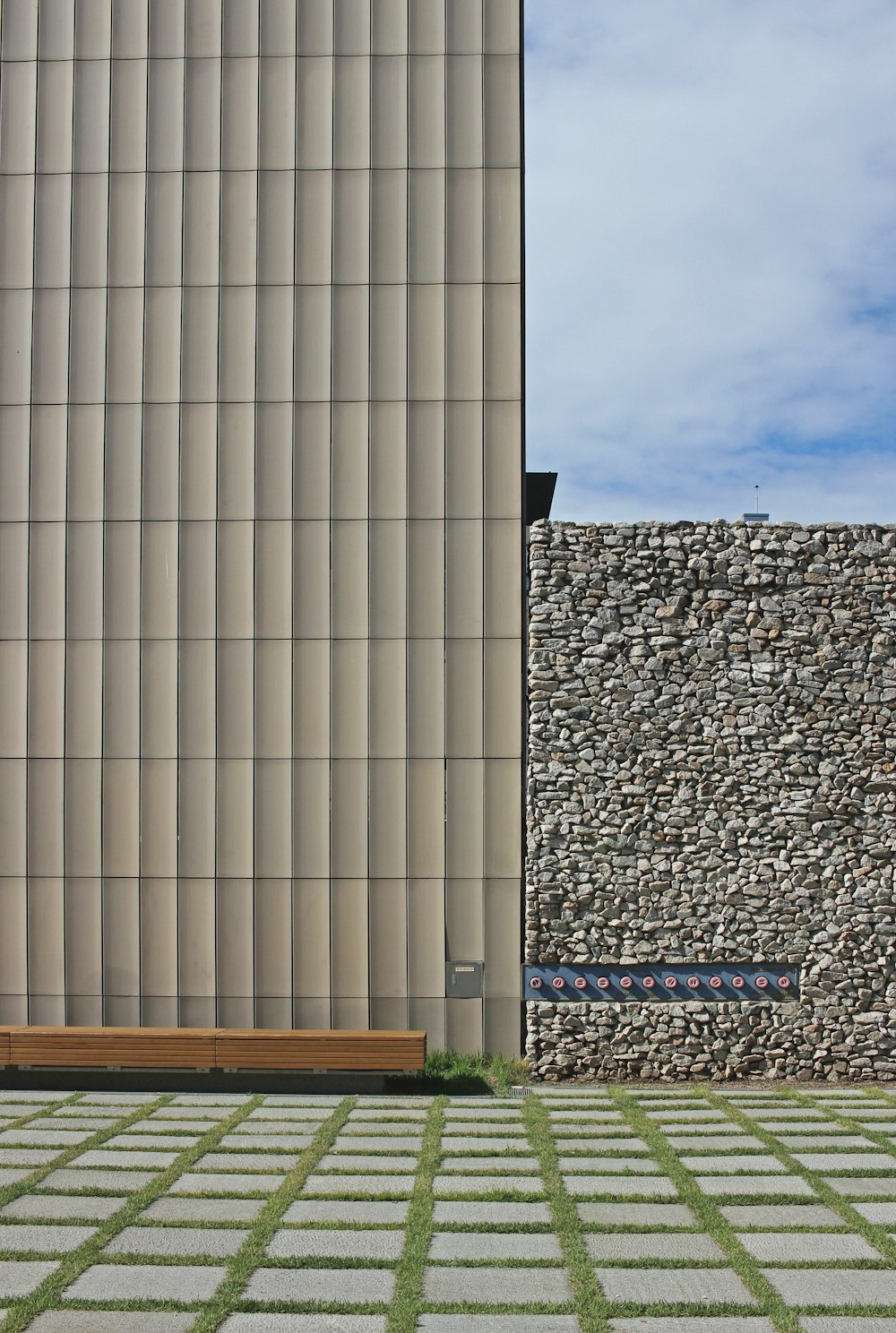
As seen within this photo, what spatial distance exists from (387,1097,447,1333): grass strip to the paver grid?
17 millimetres

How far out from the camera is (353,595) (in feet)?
38.1

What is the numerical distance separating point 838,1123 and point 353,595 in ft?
22.5

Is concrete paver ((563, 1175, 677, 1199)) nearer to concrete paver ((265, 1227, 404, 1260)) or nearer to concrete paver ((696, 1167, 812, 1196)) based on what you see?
concrete paver ((696, 1167, 812, 1196))

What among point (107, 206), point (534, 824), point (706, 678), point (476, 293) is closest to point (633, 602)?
point (706, 678)

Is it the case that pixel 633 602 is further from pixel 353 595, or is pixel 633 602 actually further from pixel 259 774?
pixel 259 774

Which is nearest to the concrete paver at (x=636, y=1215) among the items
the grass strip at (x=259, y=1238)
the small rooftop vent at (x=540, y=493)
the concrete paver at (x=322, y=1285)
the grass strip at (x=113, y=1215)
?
the concrete paver at (x=322, y=1285)

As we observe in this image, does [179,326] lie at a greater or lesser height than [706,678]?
greater

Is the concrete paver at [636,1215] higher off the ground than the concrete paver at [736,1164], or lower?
higher

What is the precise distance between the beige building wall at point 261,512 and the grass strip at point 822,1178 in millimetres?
2746

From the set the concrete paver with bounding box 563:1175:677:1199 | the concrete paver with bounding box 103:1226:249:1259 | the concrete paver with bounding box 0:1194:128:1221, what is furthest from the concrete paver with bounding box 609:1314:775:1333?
the concrete paver with bounding box 0:1194:128:1221

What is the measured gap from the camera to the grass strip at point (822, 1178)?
6391 mm

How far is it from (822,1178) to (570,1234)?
2175 mm

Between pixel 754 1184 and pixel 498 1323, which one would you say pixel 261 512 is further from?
pixel 498 1323

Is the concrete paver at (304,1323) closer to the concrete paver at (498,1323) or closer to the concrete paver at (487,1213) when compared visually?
the concrete paver at (498,1323)
